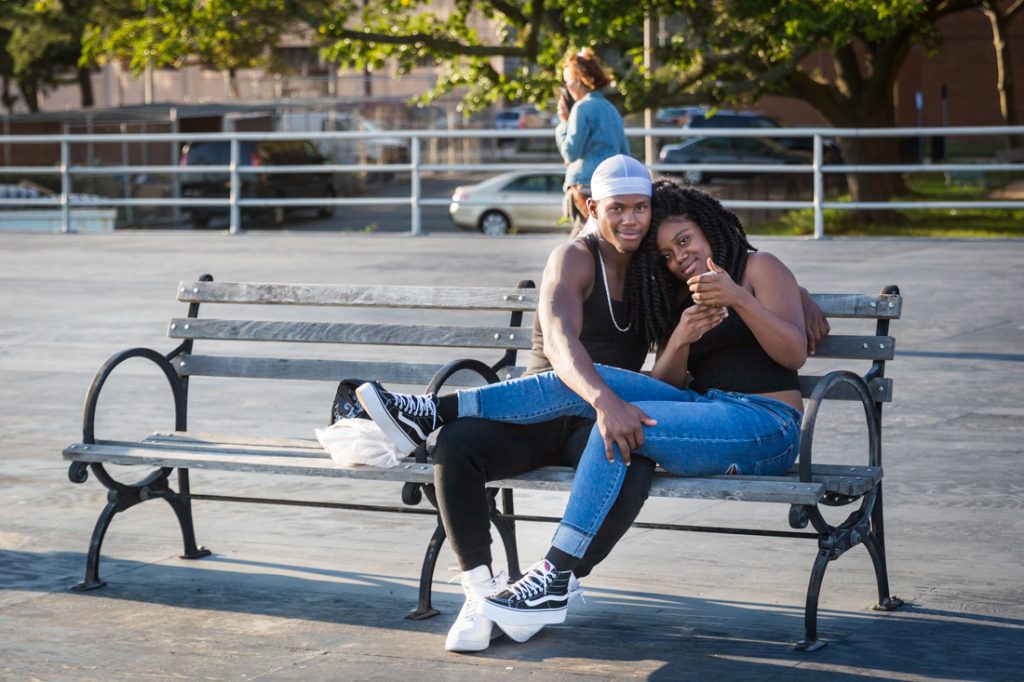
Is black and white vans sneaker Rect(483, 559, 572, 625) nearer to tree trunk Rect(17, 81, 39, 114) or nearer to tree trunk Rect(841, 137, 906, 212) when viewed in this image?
tree trunk Rect(841, 137, 906, 212)

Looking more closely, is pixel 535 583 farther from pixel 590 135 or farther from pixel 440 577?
pixel 590 135

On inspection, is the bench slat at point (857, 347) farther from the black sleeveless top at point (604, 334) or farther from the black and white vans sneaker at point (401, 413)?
the black and white vans sneaker at point (401, 413)

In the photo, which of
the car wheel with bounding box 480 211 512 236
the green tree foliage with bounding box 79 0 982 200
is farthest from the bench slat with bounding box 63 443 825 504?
the car wheel with bounding box 480 211 512 236

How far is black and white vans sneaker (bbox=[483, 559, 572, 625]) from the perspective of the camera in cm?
442

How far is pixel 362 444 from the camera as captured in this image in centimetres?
482

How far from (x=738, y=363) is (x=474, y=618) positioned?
114 cm

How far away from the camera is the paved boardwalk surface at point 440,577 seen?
4383mm

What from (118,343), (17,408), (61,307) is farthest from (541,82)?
(17,408)

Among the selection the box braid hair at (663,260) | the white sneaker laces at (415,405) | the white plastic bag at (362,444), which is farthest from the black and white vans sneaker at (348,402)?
the box braid hair at (663,260)

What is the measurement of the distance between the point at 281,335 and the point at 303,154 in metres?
29.5

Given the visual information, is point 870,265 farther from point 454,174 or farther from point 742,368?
point 454,174

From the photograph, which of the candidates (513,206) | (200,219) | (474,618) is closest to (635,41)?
(513,206)

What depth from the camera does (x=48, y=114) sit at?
123 ft

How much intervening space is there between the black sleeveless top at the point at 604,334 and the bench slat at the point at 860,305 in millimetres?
635
